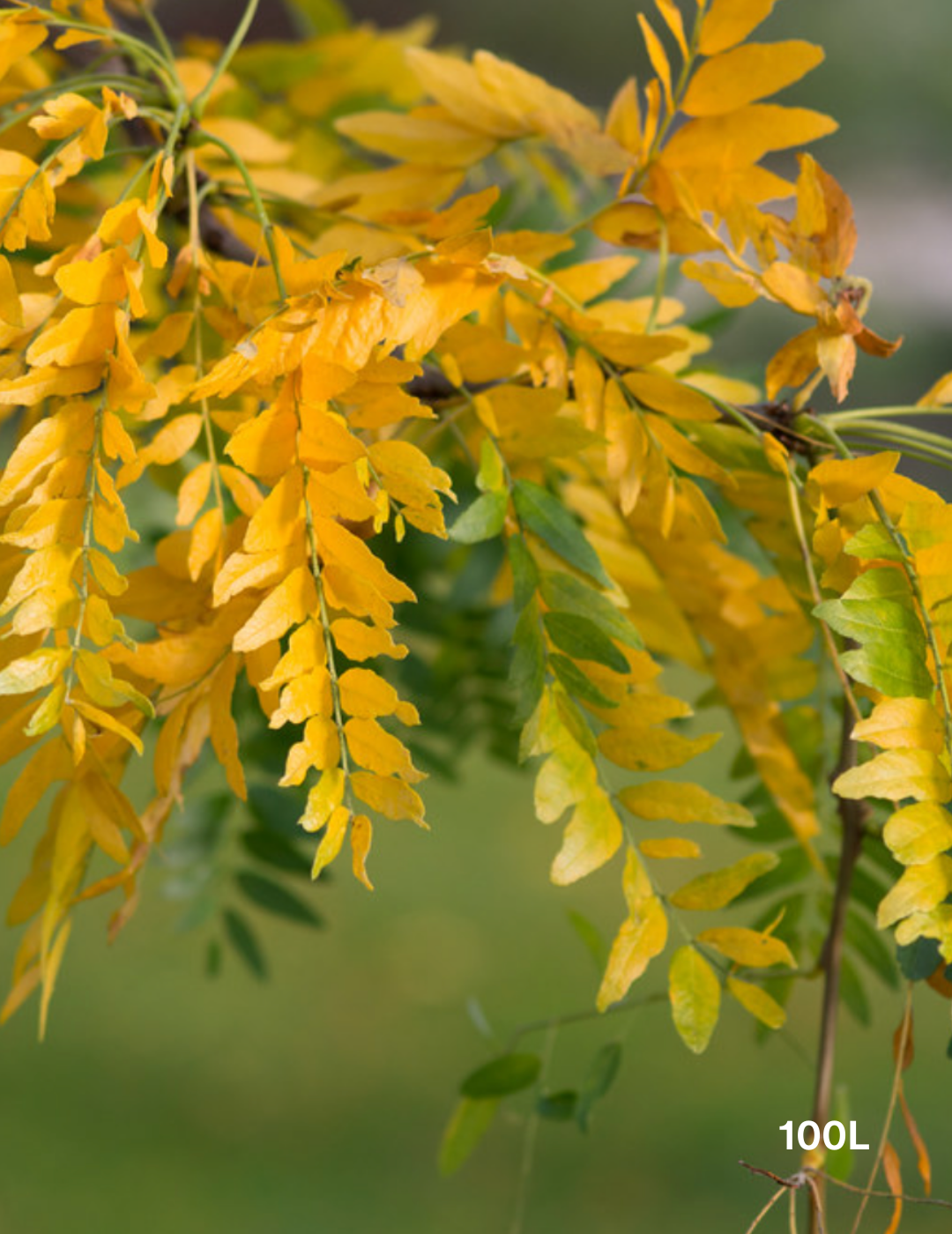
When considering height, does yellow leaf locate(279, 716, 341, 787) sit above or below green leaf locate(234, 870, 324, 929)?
above

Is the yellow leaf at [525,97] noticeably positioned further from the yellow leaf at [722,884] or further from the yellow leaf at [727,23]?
the yellow leaf at [722,884]

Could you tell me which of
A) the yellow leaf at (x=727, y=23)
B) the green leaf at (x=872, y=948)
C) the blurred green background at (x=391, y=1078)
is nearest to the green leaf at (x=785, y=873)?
the green leaf at (x=872, y=948)

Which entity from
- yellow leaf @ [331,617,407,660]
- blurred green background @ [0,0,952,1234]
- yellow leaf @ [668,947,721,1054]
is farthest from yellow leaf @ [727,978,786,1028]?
blurred green background @ [0,0,952,1234]

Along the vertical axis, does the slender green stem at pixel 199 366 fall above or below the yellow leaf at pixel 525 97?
below

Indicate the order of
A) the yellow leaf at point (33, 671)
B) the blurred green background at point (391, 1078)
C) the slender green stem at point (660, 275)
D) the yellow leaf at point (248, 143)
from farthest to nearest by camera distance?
the blurred green background at point (391, 1078) < the yellow leaf at point (248, 143) < the slender green stem at point (660, 275) < the yellow leaf at point (33, 671)

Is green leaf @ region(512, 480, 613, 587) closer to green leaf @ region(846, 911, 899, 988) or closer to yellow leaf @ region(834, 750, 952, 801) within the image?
yellow leaf @ region(834, 750, 952, 801)

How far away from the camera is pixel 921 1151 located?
318 mm

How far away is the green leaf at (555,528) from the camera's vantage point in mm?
331

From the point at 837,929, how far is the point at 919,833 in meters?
0.08

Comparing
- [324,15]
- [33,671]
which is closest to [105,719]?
[33,671]

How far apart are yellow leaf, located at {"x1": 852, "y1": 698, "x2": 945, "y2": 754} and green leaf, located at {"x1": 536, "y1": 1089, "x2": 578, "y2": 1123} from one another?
0.25 meters

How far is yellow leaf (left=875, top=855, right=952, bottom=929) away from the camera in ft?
0.87

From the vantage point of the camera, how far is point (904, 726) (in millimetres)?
281

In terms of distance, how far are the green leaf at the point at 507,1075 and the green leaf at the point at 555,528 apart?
190mm
